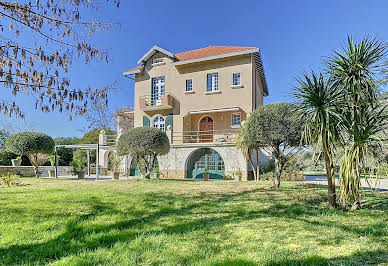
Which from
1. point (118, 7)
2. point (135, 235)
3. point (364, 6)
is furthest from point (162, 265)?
point (364, 6)

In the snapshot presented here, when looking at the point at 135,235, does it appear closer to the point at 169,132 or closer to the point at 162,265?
the point at 162,265

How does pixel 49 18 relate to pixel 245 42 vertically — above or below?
below

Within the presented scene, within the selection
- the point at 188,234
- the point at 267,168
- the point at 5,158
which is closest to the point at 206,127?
the point at 267,168

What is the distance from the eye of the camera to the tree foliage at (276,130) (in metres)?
11.0

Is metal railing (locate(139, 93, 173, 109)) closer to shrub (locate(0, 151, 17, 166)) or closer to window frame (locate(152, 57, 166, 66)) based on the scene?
window frame (locate(152, 57, 166, 66))

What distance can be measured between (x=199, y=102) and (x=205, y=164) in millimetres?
5426

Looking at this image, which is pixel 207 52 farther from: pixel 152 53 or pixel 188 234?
pixel 188 234

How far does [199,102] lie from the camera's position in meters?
22.4

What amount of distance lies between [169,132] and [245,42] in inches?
416

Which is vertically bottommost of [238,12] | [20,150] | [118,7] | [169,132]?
[20,150]

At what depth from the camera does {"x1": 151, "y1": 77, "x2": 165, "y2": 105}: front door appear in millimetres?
24453

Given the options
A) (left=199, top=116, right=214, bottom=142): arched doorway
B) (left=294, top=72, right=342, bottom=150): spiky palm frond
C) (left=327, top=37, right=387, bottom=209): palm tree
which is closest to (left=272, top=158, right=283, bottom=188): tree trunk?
(left=327, top=37, right=387, bottom=209): palm tree

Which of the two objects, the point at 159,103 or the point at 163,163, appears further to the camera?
the point at 159,103

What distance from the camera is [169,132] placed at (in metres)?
21.8
